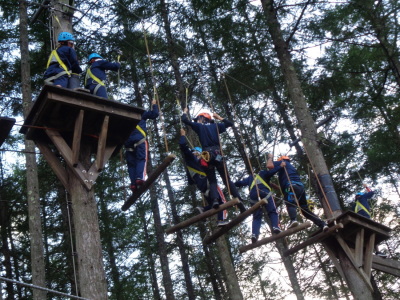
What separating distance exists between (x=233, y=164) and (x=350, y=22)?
5579mm

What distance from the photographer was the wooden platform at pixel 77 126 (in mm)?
5738

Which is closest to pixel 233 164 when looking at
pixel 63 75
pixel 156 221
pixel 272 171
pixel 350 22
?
pixel 156 221

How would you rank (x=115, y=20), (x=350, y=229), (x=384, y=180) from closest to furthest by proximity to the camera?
1. (x=350, y=229)
2. (x=115, y=20)
3. (x=384, y=180)

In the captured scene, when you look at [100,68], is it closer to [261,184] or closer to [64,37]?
[64,37]

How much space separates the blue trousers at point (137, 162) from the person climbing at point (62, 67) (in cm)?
A: 140

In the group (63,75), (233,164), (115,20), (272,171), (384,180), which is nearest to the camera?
(63,75)

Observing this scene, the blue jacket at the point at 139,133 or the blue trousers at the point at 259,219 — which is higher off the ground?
the blue jacket at the point at 139,133

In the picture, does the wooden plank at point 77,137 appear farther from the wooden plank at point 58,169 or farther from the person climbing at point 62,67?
the person climbing at point 62,67

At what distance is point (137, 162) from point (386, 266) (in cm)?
628

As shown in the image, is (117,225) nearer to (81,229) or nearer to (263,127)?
(263,127)

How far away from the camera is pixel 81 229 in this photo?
5.75 m

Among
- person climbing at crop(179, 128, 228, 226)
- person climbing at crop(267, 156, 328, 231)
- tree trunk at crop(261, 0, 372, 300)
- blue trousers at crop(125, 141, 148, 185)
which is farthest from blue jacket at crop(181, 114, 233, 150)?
tree trunk at crop(261, 0, 372, 300)

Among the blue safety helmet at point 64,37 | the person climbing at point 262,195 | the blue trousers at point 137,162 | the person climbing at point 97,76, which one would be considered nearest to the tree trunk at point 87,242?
the person climbing at point 97,76

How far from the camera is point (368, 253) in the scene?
30.5 feet
